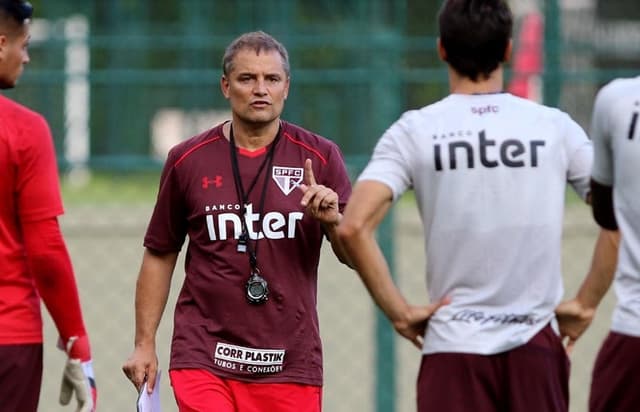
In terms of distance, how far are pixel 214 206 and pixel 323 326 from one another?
3149 mm

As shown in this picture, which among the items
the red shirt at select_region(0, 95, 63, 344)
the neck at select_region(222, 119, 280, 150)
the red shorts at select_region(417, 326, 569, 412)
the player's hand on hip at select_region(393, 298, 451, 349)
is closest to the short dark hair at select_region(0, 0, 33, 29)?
the red shirt at select_region(0, 95, 63, 344)

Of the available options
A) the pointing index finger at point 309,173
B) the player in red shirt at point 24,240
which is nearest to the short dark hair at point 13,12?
the player in red shirt at point 24,240

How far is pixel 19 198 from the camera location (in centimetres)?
539

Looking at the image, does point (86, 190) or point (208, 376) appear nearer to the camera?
point (208, 376)

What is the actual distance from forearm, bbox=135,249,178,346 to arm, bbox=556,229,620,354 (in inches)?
70.1

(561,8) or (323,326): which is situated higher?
(561,8)

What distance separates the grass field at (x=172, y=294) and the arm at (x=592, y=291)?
3.77 meters

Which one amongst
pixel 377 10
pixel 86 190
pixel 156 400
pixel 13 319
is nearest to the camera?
pixel 13 319

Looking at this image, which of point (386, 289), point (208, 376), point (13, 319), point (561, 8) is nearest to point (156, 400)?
point (208, 376)

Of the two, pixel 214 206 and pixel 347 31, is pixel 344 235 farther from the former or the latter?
pixel 347 31

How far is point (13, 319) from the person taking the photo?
5.43m

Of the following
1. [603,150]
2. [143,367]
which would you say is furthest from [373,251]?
[143,367]

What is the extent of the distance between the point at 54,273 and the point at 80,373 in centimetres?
44

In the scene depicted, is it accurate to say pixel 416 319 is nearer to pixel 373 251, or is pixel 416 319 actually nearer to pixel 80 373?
pixel 373 251
